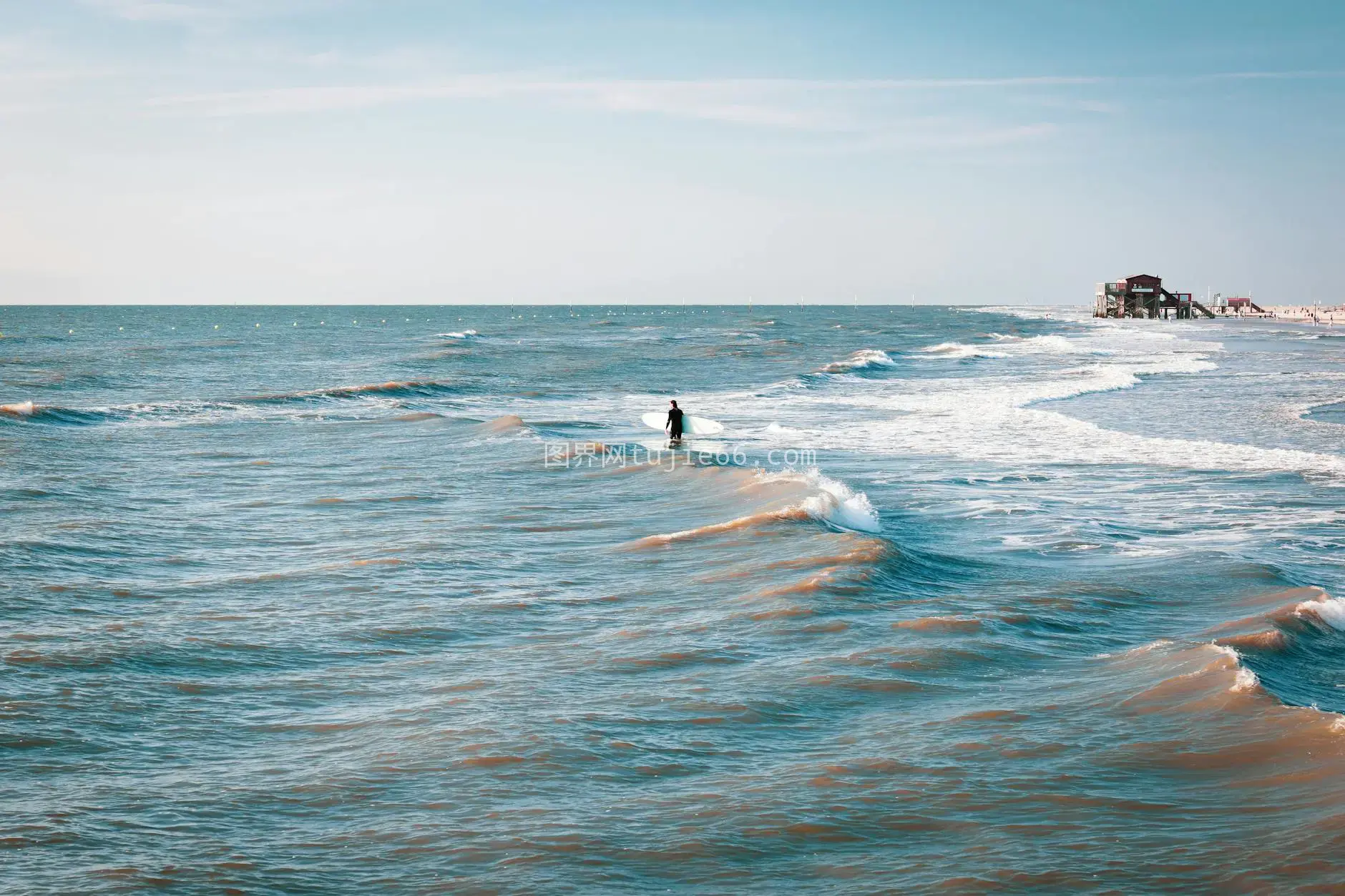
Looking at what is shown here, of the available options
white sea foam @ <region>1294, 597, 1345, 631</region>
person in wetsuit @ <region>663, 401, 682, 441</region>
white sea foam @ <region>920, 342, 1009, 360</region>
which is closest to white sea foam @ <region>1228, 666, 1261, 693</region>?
white sea foam @ <region>1294, 597, 1345, 631</region>

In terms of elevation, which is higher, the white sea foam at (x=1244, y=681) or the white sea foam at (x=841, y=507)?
the white sea foam at (x=841, y=507)

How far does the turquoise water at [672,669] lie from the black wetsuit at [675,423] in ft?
3.96

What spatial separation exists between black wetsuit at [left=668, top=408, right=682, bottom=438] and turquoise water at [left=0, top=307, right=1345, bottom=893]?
1.21 m

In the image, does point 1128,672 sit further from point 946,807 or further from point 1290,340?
point 1290,340

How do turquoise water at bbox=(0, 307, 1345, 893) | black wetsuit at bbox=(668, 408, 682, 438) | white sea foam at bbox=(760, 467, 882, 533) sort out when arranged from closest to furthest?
turquoise water at bbox=(0, 307, 1345, 893)
white sea foam at bbox=(760, 467, 882, 533)
black wetsuit at bbox=(668, 408, 682, 438)

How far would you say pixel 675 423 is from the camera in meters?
26.6

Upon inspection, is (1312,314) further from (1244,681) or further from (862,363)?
(1244,681)

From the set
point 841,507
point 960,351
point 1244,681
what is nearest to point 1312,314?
point 960,351

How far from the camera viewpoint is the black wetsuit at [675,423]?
87.0ft

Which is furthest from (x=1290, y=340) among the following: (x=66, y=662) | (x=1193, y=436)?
(x=66, y=662)

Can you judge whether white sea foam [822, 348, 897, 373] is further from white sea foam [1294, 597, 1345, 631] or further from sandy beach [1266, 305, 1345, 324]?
sandy beach [1266, 305, 1345, 324]

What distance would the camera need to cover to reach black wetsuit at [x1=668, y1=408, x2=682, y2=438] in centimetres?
2652

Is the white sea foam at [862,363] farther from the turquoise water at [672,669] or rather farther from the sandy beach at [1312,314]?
the sandy beach at [1312,314]

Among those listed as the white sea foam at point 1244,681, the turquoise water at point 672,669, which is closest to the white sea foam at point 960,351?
the turquoise water at point 672,669
